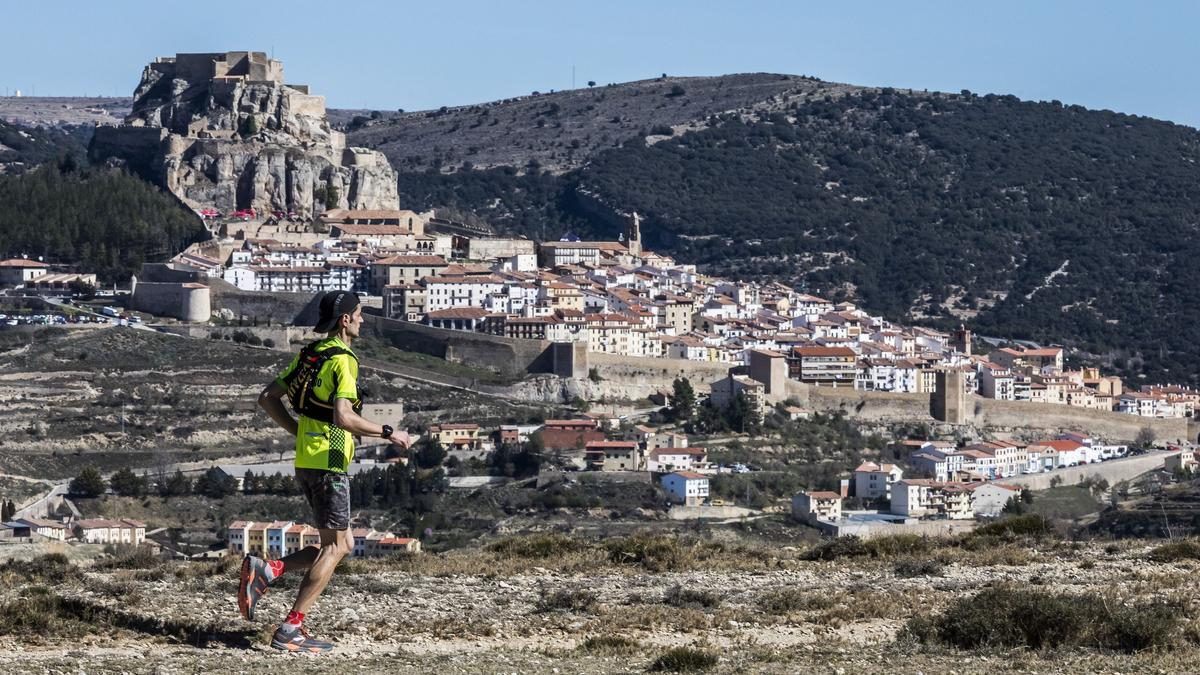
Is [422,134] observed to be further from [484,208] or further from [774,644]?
[774,644]

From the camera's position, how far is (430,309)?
178ft

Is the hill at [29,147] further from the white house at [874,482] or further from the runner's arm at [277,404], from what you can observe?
the runner's arm at [277,404]

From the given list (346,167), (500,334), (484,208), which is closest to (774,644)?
(500,334)

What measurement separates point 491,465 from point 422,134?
74.8m

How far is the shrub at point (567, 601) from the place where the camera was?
413 inches

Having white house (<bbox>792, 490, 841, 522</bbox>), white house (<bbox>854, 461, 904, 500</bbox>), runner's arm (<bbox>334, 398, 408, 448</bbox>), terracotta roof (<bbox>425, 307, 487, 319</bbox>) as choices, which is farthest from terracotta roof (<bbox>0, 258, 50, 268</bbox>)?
runner's arm (<bbox>334, 398, 408, 448</bbox>)

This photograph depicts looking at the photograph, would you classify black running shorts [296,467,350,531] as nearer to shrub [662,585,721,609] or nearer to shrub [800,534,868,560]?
shrub [662,585,721,609]

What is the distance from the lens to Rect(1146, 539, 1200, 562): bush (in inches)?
491

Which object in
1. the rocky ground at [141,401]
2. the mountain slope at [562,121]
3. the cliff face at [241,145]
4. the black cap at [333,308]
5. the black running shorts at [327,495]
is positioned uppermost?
the mountain slope at [562,121]

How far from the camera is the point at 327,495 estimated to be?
8.70m

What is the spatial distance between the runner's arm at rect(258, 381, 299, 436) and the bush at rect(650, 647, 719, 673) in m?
1.73

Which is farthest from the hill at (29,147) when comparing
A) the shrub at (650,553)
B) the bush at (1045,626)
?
the bush at (1045,626)

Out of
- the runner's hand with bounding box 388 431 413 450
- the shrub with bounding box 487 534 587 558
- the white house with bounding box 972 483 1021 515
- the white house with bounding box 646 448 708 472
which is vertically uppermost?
the runner's hand with bounding box 388 431 413 450

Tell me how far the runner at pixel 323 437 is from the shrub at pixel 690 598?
2.30 meters
